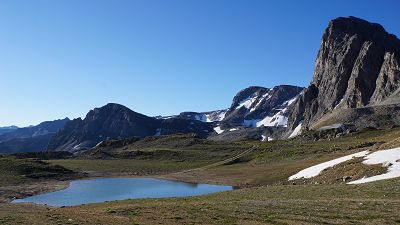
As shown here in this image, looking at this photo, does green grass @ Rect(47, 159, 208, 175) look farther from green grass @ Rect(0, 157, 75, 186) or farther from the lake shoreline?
green grass @ Rect(0, 157, 75, 186)

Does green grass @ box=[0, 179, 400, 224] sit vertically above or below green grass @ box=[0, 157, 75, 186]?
below

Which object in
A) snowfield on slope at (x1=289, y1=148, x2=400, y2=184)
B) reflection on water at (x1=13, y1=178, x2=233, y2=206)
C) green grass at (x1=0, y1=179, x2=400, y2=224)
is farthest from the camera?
reflection on water at (x1=13, y1=178, x2=233, y2=206)

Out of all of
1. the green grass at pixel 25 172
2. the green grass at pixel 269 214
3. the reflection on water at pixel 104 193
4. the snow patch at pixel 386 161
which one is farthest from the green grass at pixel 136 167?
the green grass at pixel 269 214

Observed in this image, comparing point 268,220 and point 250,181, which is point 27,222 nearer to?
point 268,220

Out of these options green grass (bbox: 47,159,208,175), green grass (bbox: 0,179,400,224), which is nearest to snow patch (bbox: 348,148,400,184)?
green grass (bbox: 0,179,400,224)

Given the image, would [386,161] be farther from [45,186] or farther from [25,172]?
[25,172]

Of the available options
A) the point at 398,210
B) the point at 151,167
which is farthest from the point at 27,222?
the point at 151,167

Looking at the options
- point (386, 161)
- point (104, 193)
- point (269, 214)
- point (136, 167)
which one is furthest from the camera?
point (136, 167)

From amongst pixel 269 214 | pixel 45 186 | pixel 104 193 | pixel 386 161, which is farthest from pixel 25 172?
pixel 269 214

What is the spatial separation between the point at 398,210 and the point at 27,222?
26903 millimetres

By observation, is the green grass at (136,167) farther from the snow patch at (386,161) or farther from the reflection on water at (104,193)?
the snow patch at (386,161)

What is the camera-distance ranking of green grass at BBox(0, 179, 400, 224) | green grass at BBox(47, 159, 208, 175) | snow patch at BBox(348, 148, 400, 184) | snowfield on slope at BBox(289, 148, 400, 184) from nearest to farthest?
green grass at BBox(0, 179, 400, 224), snow patch at BBox(348, 148, 400, 184), snowfield on slope at BBox(289, 148, 400, 184), green grass at BBox(47, 159, 208, 175)

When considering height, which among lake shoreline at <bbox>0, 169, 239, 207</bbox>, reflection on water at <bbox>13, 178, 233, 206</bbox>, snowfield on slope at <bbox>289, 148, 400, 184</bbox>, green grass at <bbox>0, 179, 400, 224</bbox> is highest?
snowfield on slope at <bbox>289, 148, 400, 184</bbox>

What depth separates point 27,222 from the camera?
2895cm
